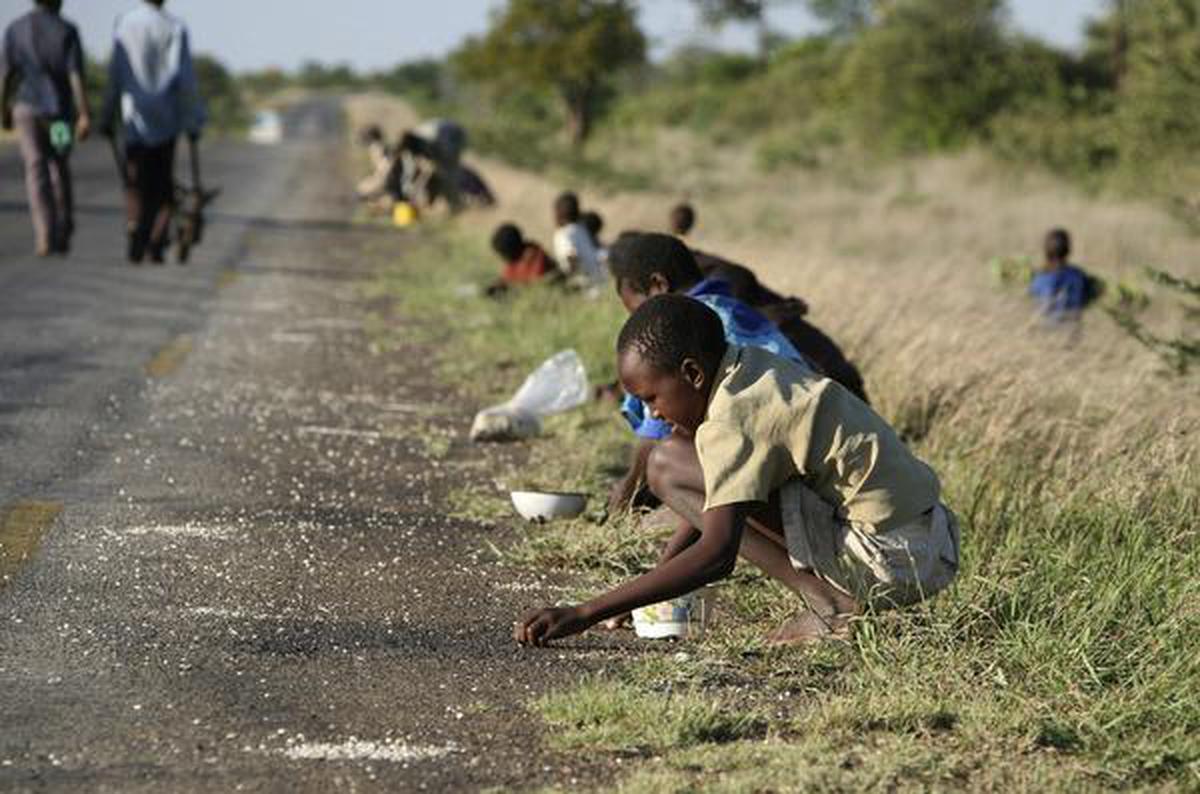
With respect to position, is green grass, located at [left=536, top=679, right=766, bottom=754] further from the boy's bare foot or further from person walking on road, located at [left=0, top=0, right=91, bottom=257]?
person walking on road, located at [left=0, top=0, right=91, bottom=257]

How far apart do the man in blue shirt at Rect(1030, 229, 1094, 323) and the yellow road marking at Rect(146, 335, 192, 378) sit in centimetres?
598

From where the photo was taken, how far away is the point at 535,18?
56844mm

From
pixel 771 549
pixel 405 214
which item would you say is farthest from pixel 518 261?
pixel 405 214

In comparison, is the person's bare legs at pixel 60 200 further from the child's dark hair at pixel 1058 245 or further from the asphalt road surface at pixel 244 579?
the child's dark hair at pixel 1058 245

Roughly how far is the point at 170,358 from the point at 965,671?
7.26 meters

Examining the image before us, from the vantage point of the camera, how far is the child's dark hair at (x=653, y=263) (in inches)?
273

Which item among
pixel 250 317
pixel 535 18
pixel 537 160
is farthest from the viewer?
pixel 535 18

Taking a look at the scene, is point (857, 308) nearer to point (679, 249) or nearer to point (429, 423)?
point (429, 423)

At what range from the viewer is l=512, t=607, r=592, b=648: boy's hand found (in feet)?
15.7

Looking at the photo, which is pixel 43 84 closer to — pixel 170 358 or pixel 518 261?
pixel 170 358

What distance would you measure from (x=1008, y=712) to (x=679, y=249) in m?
2.84

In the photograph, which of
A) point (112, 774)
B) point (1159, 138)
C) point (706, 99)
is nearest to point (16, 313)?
point (112, 774)

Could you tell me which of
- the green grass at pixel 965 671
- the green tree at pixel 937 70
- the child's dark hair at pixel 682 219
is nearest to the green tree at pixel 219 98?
the green tree at pixel 937 70

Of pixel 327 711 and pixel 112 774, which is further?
pixel 327 711
